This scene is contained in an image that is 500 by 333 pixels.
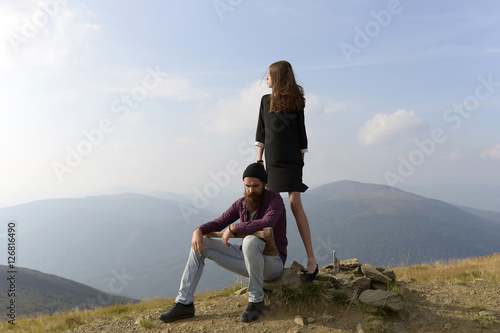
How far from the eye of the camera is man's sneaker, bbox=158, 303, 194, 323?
486 cm

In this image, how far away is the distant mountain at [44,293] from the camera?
187 feet

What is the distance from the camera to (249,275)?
4.55 meters

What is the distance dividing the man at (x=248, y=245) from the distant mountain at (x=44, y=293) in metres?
49.9

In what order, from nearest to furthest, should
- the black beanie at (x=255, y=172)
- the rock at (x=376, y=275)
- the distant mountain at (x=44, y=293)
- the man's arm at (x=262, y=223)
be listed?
the man's arm at (x=262, y=223) < the black beanie at (x=255, y=172) < the rock at (x=376, y=275) < the distant mountain at (x=44, y=293)

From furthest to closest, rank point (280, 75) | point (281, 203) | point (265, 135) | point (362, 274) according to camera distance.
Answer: point (362, 274) → point (265, 135) → point (280, 75) → point (281, 203)

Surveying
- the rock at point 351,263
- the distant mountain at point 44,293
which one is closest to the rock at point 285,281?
the rock at point 351,263

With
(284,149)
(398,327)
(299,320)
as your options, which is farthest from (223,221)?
(398,327)

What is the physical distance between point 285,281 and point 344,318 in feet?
3.01

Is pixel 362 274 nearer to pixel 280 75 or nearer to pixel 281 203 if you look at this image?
pixel 281 203

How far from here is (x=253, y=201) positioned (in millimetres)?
4539

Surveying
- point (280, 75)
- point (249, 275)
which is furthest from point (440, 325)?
point (280, 75)

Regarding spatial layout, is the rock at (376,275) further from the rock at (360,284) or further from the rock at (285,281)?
the rock at (285,281)

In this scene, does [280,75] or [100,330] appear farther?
[100,330]

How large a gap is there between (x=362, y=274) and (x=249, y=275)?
3097mm
